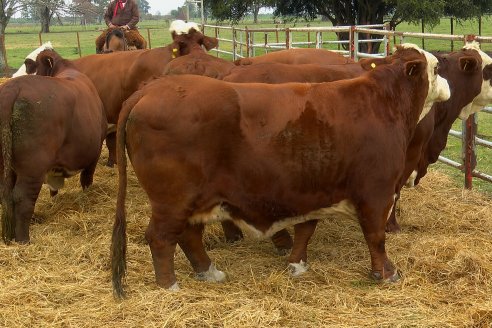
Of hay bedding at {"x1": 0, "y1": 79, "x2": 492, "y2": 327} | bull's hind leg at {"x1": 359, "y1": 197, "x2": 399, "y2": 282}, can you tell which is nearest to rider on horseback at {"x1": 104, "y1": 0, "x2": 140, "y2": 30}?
hay bedding at {"x1": 0, "y1": 79, "x2": 492, "y2": 327}

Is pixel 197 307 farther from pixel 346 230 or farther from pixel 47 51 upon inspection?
pixel 47 51

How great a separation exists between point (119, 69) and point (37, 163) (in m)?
3.12

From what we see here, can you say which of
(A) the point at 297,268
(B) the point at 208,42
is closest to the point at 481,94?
(A) the point at 297,268

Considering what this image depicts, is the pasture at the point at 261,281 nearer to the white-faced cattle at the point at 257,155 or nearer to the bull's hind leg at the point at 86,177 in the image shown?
the white-faced cattle at the point at 257,155

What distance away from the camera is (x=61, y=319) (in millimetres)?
3348

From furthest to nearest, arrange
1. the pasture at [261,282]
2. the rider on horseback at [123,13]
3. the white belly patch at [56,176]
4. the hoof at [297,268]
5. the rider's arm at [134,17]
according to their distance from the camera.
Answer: the rider on horseback at [123,13] < the rider's arm at [134,17] < the white belly patch at [56,176] < the hoof at [297,268] < the pasture at [261,282]

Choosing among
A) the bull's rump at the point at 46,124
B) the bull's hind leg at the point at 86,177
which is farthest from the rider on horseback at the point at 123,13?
the bull's rump at the point at 46,124

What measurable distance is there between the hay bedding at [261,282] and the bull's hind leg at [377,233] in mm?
96

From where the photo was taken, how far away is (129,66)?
289 inches

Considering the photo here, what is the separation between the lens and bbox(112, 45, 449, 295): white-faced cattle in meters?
3.44

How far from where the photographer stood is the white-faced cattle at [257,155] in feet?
11.3

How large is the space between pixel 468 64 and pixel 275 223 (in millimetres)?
2348

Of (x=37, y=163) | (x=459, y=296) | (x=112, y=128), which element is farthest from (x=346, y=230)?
(x=112, y=128)

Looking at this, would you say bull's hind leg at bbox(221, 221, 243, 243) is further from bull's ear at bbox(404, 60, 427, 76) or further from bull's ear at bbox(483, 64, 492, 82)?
bull's ear at bbox(483, 64, 492, 82)
